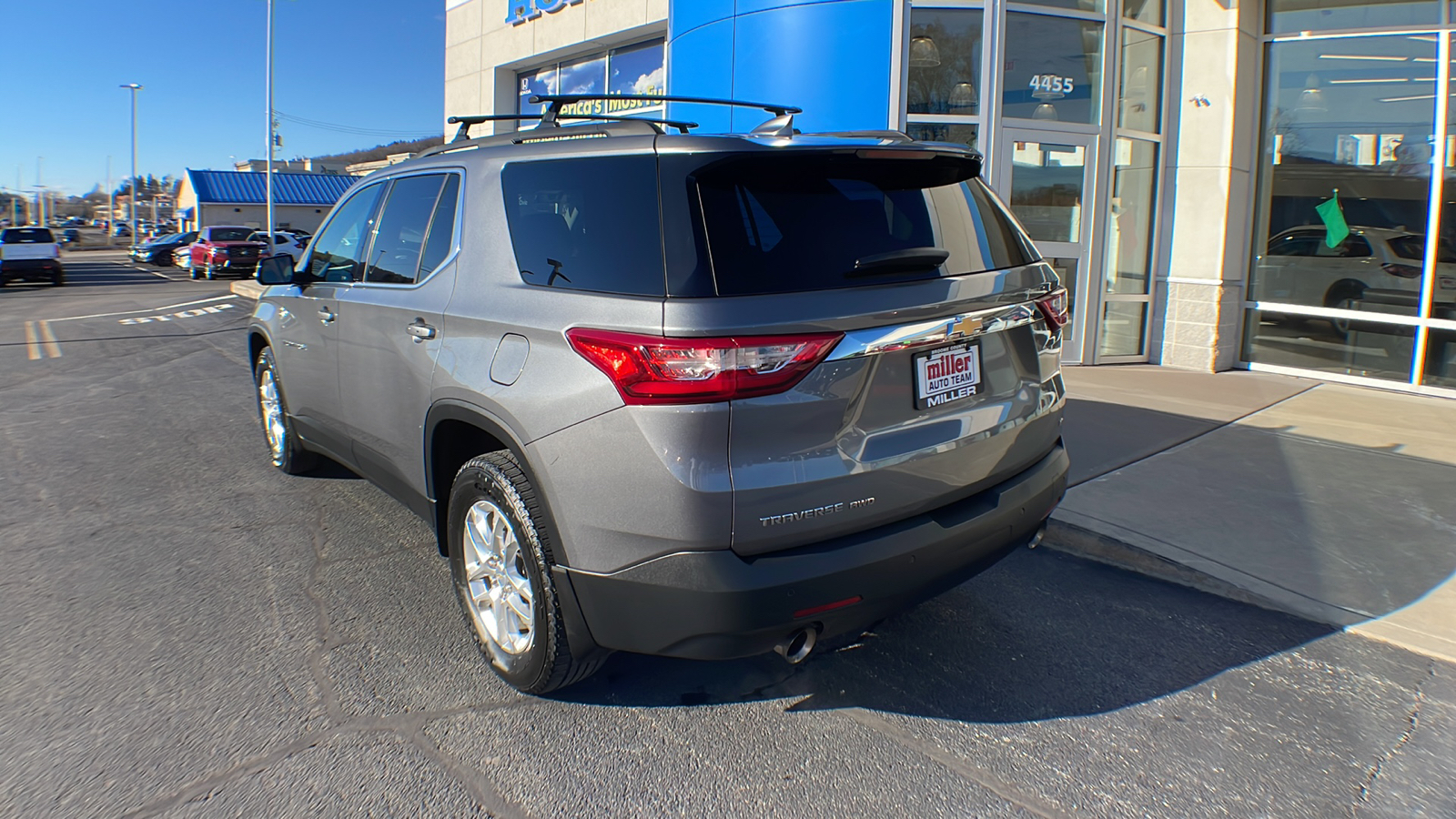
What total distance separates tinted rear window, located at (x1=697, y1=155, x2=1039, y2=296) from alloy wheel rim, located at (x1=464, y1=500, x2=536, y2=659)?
1151mm

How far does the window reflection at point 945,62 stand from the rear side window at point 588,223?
6.97m

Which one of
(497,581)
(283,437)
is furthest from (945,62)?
(497,581)

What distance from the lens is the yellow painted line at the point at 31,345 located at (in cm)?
1169

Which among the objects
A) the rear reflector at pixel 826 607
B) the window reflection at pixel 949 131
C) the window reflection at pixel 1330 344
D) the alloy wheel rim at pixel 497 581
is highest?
the window reflection at pixel 949 131

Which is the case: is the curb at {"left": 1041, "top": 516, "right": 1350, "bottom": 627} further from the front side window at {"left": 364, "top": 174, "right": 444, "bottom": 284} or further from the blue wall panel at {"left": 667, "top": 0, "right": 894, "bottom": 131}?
the blue wall panel at {"left": 667, "top": 0, "right": 894, "bottom": 131}

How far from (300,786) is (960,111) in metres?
8.55

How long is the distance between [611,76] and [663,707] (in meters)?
14.0

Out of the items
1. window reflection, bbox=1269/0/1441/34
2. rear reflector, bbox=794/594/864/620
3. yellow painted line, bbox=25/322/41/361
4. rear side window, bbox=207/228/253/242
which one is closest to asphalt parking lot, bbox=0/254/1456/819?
rear reflector, bbox=794/594/864/620

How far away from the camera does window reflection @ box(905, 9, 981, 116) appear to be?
363 inches

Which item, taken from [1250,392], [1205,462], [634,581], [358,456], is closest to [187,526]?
[358,456]

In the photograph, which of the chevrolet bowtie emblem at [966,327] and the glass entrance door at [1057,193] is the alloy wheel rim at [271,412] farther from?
the glass entrance door at [1057,193]

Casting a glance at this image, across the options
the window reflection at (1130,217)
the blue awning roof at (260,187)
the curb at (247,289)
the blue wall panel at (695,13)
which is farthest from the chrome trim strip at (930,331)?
the blue awning roof at (260,187)

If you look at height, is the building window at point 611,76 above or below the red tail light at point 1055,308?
above

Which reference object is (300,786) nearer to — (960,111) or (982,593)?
(982,593)
